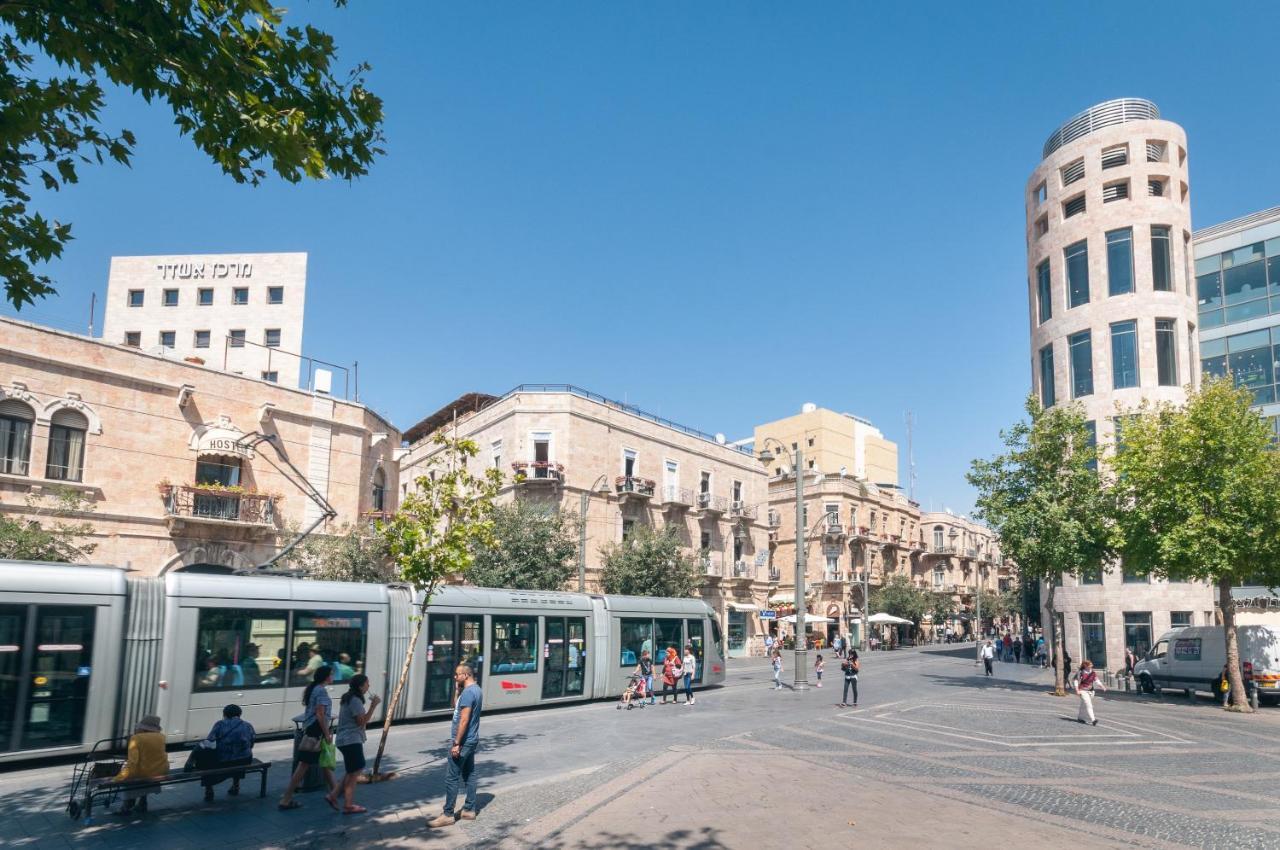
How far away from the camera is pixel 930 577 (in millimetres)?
74750

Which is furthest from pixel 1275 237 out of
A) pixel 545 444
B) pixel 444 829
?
pixel 444 829

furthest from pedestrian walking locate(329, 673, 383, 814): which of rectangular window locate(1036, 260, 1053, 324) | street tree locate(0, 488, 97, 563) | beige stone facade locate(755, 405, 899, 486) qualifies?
beige stone facade locate(755, 405, 899, 486)

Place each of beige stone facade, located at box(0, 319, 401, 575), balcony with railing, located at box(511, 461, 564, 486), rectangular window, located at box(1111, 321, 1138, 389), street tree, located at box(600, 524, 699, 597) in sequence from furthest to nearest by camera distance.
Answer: balcony with railing, located at box(511, 461, 564, 486)
street tree, located at box(600, 524, 699, 597)
rectangular window, located at box(1111, 321, 1138, 389)
beige stone facade, located at box(0, 319, 401, 575)

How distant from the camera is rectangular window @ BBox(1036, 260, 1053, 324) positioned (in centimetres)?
3959

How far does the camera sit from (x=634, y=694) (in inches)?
838

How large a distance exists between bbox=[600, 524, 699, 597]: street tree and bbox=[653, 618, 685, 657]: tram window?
12530 millimetres

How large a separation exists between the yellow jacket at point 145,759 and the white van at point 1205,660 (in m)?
26.0

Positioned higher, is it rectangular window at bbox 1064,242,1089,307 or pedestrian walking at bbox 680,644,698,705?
rectangular window at bbox 1064,242,1089,307

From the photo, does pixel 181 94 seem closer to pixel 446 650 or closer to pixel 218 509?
pixel 446 650

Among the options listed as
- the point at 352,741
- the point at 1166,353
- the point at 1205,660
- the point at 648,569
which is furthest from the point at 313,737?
the point at 1166,353

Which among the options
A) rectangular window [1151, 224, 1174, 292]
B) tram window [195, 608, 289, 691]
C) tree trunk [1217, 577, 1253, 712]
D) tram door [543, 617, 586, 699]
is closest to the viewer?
tram window [195, 608, 289, 691]

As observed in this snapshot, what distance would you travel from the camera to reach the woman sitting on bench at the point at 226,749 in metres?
10.4

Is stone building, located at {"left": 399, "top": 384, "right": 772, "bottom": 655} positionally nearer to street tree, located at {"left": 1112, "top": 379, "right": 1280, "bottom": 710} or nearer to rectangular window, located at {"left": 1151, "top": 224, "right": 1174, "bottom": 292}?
street tree, located at {"left": 1112, "top": 379, "right": 1280, "bottom": 710}

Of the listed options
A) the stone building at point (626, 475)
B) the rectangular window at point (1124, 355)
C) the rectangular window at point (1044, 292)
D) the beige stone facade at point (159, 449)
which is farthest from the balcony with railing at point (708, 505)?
the beige stone facade at point (159, 449)
